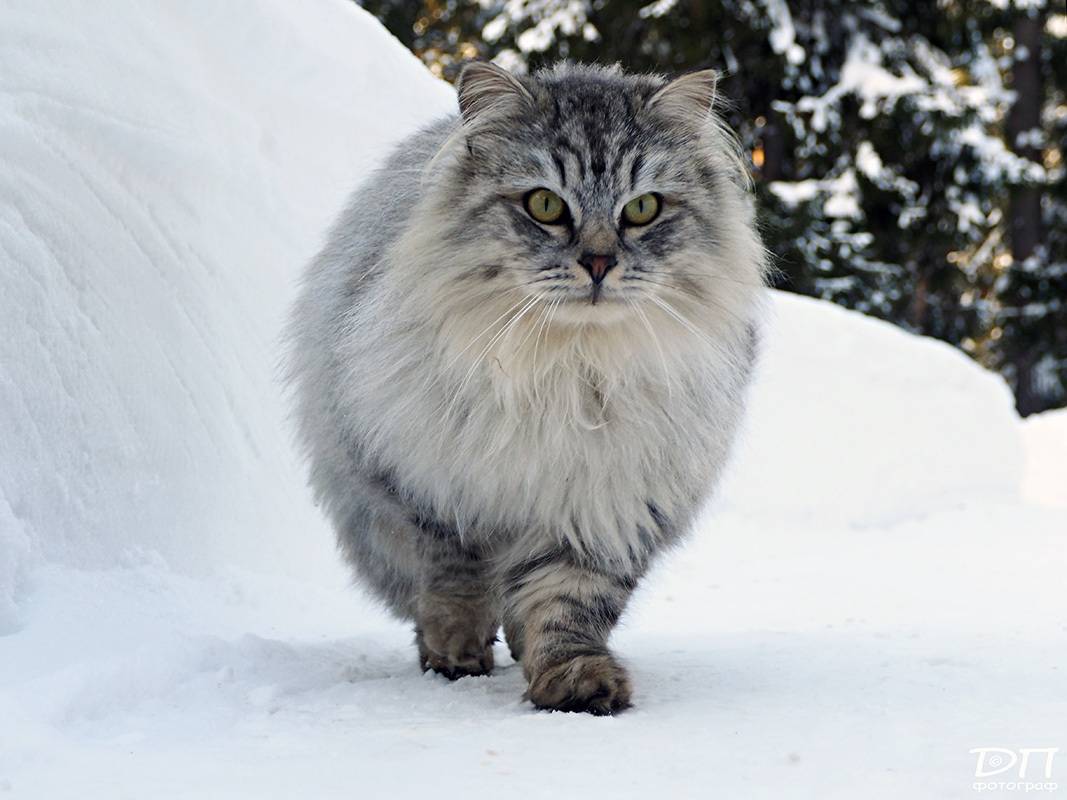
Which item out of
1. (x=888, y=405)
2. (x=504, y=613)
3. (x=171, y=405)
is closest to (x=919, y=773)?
(x=504, y=613)

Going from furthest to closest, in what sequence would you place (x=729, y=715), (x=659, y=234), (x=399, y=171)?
(x=399, y=171)
(x=659, y=234)
(x=729, y=715)

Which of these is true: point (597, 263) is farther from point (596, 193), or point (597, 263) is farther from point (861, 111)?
point (861, 111)

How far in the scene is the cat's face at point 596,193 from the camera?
2570mm

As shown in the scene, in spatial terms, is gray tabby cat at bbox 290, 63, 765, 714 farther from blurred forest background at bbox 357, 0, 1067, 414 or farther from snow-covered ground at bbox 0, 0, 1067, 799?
blurred forest background at bbox 357, 0, 1067, 414

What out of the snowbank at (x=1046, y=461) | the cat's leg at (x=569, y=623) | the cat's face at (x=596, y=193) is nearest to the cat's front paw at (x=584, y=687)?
the cat's leg at (x=569, y=623)

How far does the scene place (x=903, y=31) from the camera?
40.3 feet

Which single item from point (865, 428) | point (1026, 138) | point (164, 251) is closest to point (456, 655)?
point (164, 251)

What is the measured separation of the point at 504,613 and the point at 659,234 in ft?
2.96

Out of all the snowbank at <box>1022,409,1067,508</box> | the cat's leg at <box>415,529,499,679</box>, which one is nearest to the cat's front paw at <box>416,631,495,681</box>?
the cat's leg at <box>415,529,499,679</box>

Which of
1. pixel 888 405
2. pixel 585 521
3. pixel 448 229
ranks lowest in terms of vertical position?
pixel 888 405

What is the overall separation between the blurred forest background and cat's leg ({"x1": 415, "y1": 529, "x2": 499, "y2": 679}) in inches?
316

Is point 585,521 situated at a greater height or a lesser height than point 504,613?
greater

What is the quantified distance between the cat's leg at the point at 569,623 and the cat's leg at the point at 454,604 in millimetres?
73

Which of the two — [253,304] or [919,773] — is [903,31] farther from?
[919,773]
